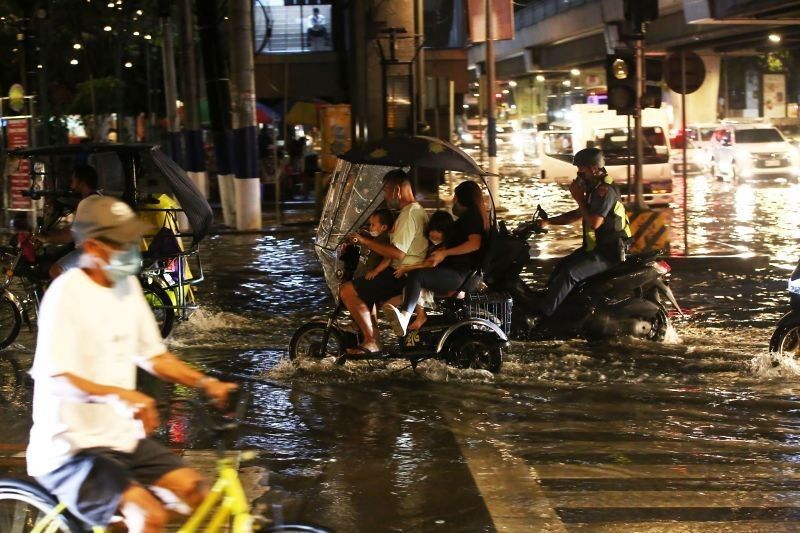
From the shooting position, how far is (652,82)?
15.4 metres

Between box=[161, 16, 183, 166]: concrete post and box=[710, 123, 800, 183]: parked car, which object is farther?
box=[710, 123, 800, 183]: parked car

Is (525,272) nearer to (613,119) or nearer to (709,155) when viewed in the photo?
(613,119)

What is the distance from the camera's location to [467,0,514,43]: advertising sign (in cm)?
2488

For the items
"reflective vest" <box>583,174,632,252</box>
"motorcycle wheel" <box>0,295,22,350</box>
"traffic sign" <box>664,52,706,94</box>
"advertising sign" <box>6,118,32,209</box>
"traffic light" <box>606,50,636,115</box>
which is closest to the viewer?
"reflective vest" <box>583,174,632,252</box>

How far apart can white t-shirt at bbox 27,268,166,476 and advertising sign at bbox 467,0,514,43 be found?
71.0ft

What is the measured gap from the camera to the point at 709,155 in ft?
122

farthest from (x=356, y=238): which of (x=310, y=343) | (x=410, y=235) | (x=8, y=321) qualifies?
(x=8, y=321)

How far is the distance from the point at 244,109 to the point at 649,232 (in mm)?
10164

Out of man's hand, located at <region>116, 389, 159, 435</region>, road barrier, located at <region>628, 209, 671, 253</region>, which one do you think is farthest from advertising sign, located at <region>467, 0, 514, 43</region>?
man's hand, located at <region>116, 389, 159, 435</region>

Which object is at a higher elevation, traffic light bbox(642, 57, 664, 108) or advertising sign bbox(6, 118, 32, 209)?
traffic light bbox(642, 57, 664, 108)

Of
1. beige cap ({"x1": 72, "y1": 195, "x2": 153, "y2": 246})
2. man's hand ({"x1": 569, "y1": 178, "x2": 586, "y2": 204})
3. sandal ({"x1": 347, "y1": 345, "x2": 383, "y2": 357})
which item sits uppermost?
beige cap ({"x1": 72, "y1": 195, "x2": 153, "y2": 246})

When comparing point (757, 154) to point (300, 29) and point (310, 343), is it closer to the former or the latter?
point (300, 29)

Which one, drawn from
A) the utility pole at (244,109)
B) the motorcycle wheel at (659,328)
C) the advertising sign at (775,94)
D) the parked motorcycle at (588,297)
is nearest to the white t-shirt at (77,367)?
the parked motorcycle at (588,297)

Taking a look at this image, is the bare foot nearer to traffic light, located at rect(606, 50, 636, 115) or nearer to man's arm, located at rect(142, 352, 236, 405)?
man's arm, located at rect(142, 352, 236, 405)
